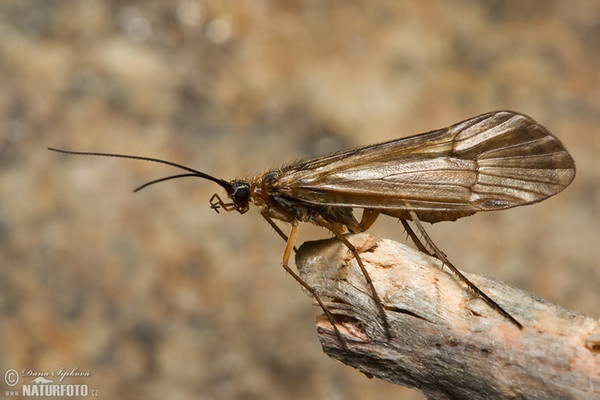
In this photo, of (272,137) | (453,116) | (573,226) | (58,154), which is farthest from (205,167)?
(573,226)

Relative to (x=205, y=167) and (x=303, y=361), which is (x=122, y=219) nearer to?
(x=205, y=167)

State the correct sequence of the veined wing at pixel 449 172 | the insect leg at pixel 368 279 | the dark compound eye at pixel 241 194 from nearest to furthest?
the insect leg at pixel 368 279 → the veined wing at pixel 449 172 → the dark compound eye at pixel 241 194

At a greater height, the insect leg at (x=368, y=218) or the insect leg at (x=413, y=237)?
the insect leg at (x=368, y=218)

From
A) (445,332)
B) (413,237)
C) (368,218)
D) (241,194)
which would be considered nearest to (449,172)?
(413,237)

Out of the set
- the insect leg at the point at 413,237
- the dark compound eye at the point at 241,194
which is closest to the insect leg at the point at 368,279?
the insect leg at the point at 413,237

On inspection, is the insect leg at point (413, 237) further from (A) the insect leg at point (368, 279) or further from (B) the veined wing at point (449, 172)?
(A) the insect leg at point (368, 279)

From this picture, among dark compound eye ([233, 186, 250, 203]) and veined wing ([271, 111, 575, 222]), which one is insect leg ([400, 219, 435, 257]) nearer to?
veined wing ([271, 111, 575, 222])

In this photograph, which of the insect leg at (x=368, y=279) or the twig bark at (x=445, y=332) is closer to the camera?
the twig bark at (x=445, y=332)
